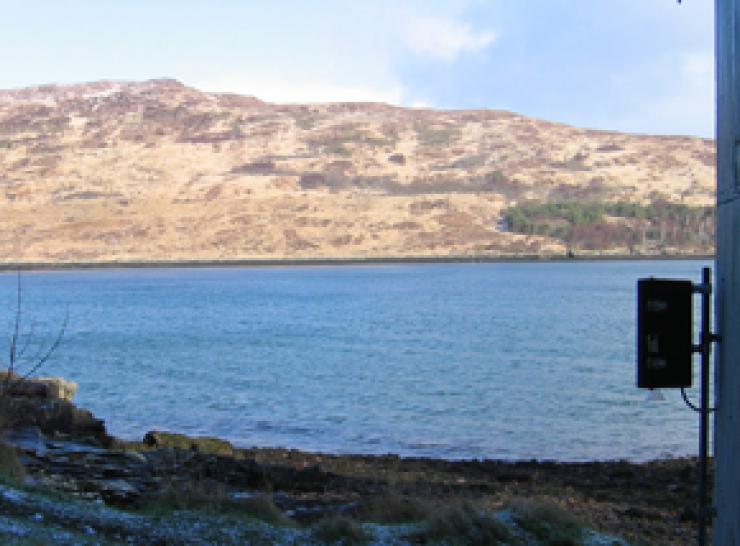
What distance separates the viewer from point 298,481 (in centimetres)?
1307

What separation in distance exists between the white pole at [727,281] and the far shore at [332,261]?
110842 mm

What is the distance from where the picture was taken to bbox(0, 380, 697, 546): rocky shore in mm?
8984

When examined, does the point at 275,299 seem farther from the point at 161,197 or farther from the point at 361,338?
the point at 161,197

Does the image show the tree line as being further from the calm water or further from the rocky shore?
the rocky shore

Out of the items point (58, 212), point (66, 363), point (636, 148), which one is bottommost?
point (66, 363)

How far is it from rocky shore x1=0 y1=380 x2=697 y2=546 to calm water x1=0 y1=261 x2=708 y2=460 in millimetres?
2786

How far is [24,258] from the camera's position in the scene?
398 ft

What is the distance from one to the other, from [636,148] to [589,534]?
16388cm

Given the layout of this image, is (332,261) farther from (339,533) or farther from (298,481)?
(339,533)

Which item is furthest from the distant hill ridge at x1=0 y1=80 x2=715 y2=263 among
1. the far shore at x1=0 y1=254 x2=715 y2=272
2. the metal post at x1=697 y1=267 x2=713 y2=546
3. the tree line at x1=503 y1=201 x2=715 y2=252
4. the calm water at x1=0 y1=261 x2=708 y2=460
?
the metal post at x1=697 y1=267 x2=713 y2=546

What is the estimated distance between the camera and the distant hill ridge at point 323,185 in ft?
405

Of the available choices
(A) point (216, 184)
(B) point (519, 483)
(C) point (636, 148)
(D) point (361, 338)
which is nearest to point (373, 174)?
(A) point (216, 184)

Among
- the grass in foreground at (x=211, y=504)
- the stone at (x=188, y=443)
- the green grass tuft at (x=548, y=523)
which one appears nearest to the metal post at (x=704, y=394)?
the green grass tuft at (x=548, y=523)

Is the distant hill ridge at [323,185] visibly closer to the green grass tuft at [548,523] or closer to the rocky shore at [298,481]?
the rocky shore at [298,481]
